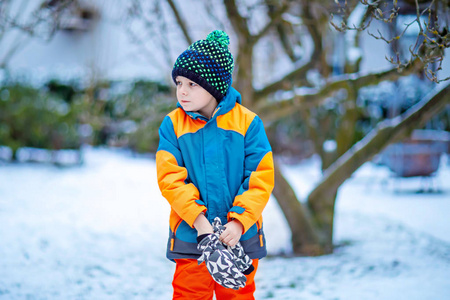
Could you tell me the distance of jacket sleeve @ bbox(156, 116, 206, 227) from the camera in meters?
1.50

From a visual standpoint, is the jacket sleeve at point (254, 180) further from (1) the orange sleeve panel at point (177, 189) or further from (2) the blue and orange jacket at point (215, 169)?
(1) the orange sleeve panel at point (177, 189)

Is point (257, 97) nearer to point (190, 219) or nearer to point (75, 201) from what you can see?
point (190, 219)

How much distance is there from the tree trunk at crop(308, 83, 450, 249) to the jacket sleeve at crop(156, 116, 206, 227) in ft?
7.21

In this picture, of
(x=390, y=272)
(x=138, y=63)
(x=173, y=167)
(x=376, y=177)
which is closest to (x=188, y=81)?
(x=173, y=167)

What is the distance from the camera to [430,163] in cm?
617

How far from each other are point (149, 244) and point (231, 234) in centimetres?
264

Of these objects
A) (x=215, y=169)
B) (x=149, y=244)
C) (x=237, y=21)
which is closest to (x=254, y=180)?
(x=215, y=169)

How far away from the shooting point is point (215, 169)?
5.17 ft

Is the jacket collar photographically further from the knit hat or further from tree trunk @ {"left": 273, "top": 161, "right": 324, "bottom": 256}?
tree trunk @ {"left": 273, "top": 161, "right": 324, "bottom": 256}

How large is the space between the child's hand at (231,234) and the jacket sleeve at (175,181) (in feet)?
0.38

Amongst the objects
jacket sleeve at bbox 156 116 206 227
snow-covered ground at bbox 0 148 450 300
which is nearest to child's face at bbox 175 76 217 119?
jacket sleeve at bbox 156 116 206 227

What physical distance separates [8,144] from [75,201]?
2697 mm

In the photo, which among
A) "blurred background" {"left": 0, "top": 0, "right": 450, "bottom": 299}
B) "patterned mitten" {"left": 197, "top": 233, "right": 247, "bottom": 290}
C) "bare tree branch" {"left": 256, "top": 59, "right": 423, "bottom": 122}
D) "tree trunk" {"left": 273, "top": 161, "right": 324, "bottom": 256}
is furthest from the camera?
"tree trunk" {"left": 273, "top": 161, "right": 324, "bottom": 256}

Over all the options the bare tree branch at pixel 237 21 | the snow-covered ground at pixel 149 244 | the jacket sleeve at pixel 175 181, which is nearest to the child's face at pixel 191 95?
the jacket sleeve at pixel 175 181
